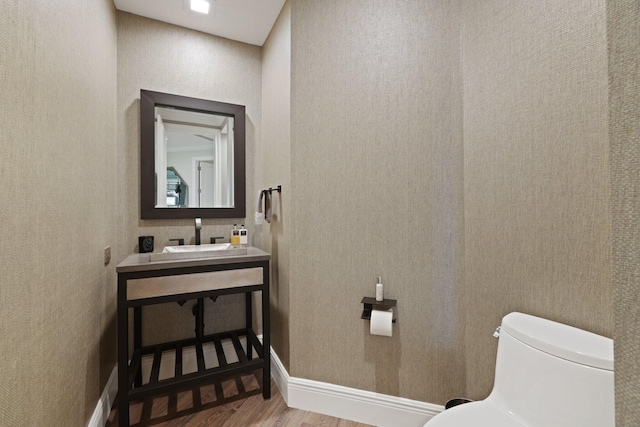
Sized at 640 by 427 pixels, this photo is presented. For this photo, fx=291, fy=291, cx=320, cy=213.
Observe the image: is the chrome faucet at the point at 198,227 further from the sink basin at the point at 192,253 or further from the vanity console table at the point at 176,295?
the vanity console table at the point at 176,295

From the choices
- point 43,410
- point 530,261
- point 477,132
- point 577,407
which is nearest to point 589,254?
point 530,261

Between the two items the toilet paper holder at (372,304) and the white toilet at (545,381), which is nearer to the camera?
the white toilet at (545,381)

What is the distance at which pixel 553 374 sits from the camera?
987mm

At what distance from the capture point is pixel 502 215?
130 cm

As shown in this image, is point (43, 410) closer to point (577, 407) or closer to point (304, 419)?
point (304, 419)

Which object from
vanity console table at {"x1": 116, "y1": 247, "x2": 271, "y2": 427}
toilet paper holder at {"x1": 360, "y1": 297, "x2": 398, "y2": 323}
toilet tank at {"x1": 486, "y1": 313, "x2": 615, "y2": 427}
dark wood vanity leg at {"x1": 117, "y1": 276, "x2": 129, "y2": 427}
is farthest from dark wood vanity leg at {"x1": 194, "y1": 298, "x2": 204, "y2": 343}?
toilet tank at {"x1": 486, "y1": 313, "x2": 615, "y2": 427}

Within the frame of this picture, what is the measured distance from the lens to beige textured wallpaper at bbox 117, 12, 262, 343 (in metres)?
2.04

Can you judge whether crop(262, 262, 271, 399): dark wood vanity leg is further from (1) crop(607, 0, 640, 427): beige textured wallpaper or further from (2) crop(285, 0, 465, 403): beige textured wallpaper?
(1) crop(607, 0, 640, 427): beige textured wallpaper

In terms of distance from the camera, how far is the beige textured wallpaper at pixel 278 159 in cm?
186

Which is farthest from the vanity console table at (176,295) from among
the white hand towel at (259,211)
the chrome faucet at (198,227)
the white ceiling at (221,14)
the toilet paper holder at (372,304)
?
the white ceiling at (221,14)

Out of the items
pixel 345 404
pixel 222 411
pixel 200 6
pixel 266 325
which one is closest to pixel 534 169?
pixel 345 404

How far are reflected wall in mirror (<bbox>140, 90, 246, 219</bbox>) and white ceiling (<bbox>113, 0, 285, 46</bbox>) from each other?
1.80ft

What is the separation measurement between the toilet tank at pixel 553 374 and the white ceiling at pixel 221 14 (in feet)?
7.58

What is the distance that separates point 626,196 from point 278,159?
1.83 metres
